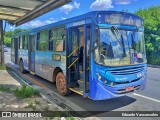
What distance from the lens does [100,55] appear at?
6062 millimetres

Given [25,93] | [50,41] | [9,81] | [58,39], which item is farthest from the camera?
[9,81]

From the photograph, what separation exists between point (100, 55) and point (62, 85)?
266 cm

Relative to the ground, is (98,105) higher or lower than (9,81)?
lower

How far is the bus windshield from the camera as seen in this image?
606 centimetres

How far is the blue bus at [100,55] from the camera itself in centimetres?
604

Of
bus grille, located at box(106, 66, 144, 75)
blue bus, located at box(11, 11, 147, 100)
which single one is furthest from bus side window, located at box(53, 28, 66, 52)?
bus grille, located at box(106, 66, 144, 75)

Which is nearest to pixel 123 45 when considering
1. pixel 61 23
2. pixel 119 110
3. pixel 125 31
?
pixel 125 31

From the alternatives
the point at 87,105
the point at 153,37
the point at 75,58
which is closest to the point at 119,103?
the point at 87,105

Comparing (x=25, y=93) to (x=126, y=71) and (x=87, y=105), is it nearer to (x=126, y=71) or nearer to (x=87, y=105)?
(x=87, y=105)

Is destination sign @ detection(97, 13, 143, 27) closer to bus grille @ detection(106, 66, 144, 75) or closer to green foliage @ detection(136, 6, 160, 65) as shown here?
bus grille @ detection(106, 66, 144, 75)

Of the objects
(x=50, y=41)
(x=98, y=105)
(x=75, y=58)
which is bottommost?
(x=98, y=105)

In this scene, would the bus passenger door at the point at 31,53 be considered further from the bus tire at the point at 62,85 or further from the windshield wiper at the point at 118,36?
the windshield wiper at the point at 118,36

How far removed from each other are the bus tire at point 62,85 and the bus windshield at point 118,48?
238cm

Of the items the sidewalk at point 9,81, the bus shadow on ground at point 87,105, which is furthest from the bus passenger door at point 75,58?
the sidewalk at point 9,81
